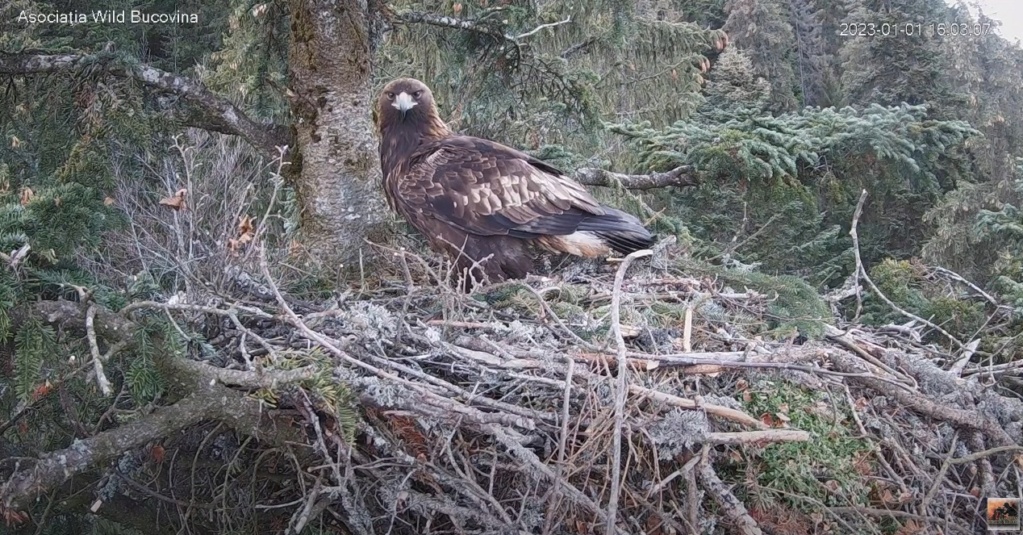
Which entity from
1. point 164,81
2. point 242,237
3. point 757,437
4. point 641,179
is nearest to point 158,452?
point 242,237

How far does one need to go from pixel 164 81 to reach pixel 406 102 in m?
1.50

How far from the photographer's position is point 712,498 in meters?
3.24

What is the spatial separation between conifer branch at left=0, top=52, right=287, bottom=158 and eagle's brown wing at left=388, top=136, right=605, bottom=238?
0.99 meters

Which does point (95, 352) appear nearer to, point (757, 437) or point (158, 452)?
point (158, 452)

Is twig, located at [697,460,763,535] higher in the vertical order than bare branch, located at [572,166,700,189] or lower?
lower

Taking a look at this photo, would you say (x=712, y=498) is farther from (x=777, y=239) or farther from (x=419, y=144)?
(x=777, y=239)

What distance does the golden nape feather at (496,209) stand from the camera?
17.5 ft

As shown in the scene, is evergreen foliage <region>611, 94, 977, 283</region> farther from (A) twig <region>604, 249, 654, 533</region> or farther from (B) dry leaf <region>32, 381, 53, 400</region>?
(B) dry leaf <region>32, 381, 53, 400</region>

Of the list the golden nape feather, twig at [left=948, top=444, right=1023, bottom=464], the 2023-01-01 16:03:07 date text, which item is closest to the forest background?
twig at [left=948, top=444, right=1023, bottom=464]

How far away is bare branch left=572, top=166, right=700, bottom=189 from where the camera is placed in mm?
5828

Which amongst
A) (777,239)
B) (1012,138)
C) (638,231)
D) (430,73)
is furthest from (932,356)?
(1012,138)

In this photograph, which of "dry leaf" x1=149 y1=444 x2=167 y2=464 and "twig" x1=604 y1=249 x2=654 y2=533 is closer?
"twig" x1=604 y1=249 x2=654 y2=533

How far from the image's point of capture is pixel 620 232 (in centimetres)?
525

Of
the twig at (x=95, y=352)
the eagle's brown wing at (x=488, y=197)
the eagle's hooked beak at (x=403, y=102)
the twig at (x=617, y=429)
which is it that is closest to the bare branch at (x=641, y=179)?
the eagle's brown wing at (x=488, y=197)
